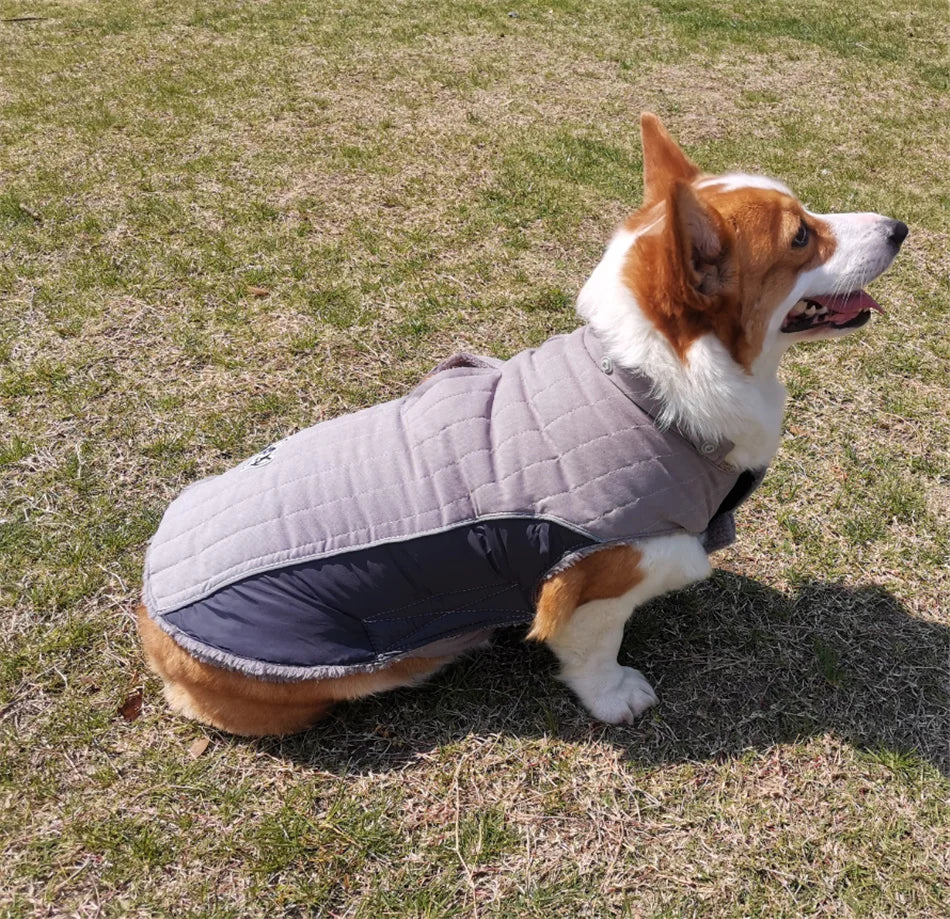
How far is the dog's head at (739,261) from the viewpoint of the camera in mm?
1914

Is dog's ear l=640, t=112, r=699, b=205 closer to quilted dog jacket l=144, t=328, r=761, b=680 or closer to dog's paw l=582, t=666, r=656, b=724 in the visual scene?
quilted dog jacket l=144, t=328, r=761, b=680

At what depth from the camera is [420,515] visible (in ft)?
6.67


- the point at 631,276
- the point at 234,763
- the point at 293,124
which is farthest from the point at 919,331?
the point at 293,124

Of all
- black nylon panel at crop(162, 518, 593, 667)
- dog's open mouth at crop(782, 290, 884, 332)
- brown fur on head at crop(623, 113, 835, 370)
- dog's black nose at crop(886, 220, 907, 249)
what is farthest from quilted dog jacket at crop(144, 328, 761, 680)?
dog's black nose at crop(886, 220, 907, 249)

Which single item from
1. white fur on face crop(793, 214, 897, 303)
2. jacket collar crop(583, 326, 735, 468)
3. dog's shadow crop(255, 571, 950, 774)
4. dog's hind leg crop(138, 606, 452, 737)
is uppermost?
white fur on face crop(793, 214, 897, 303)

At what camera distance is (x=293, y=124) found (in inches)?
224

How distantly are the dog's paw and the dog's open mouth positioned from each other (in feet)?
3.99

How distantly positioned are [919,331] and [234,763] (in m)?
3.79

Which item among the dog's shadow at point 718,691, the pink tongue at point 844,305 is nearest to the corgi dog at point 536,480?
the pink tongue at point 844,305

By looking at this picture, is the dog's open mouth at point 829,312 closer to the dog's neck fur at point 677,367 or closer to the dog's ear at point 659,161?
the dog's neck fur at point 677,367

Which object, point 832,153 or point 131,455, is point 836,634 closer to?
point 131,455

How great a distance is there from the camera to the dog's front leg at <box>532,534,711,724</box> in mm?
2156

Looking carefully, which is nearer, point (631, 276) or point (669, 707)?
point (631, 276)

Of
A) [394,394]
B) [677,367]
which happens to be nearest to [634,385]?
[677,367]
